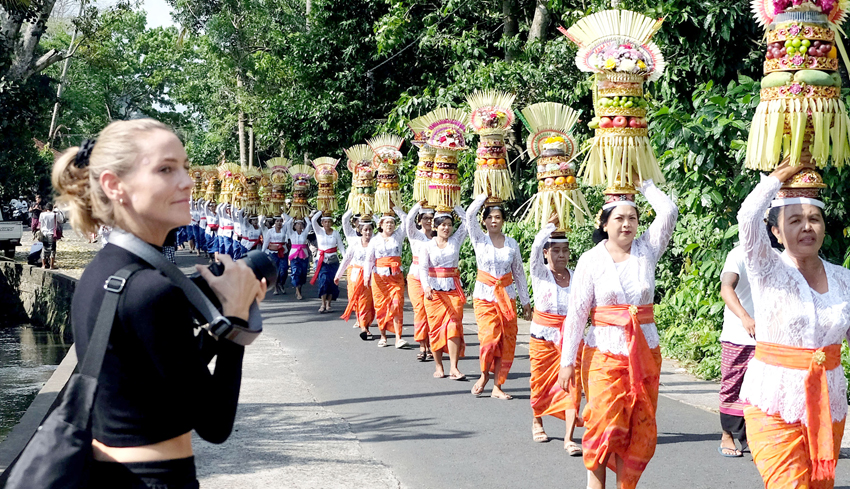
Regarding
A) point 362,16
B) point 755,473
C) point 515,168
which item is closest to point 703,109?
point 755,473

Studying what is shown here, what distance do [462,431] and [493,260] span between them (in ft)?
6.06

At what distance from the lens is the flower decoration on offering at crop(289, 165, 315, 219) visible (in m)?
18.0

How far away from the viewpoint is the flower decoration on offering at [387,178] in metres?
11.9

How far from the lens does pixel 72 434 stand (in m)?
1.99

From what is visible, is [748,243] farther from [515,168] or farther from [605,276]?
[515,168]

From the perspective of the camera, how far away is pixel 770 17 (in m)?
3.96

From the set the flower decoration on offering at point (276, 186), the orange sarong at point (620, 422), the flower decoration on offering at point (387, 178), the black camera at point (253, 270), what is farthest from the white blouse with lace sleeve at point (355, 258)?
the black camera at point (253, 270)

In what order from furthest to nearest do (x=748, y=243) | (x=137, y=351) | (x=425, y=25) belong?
(x=425, y=25) < (x=748, y=243) < (x=137, y=351)

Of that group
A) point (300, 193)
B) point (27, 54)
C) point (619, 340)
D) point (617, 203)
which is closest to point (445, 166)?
point (617, 203)

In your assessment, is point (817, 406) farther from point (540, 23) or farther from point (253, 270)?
point (540, 23)

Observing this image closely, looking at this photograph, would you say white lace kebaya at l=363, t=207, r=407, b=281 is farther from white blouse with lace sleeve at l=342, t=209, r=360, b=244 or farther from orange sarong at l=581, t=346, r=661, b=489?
orange sarong at l=581, t=346, r=661, b=489

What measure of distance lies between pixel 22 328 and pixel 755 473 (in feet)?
56.5

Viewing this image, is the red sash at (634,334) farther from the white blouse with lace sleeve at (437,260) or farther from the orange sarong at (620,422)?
the white blouse with lace sleeve at (437,260)

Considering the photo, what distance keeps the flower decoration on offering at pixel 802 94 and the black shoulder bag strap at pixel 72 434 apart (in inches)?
110
